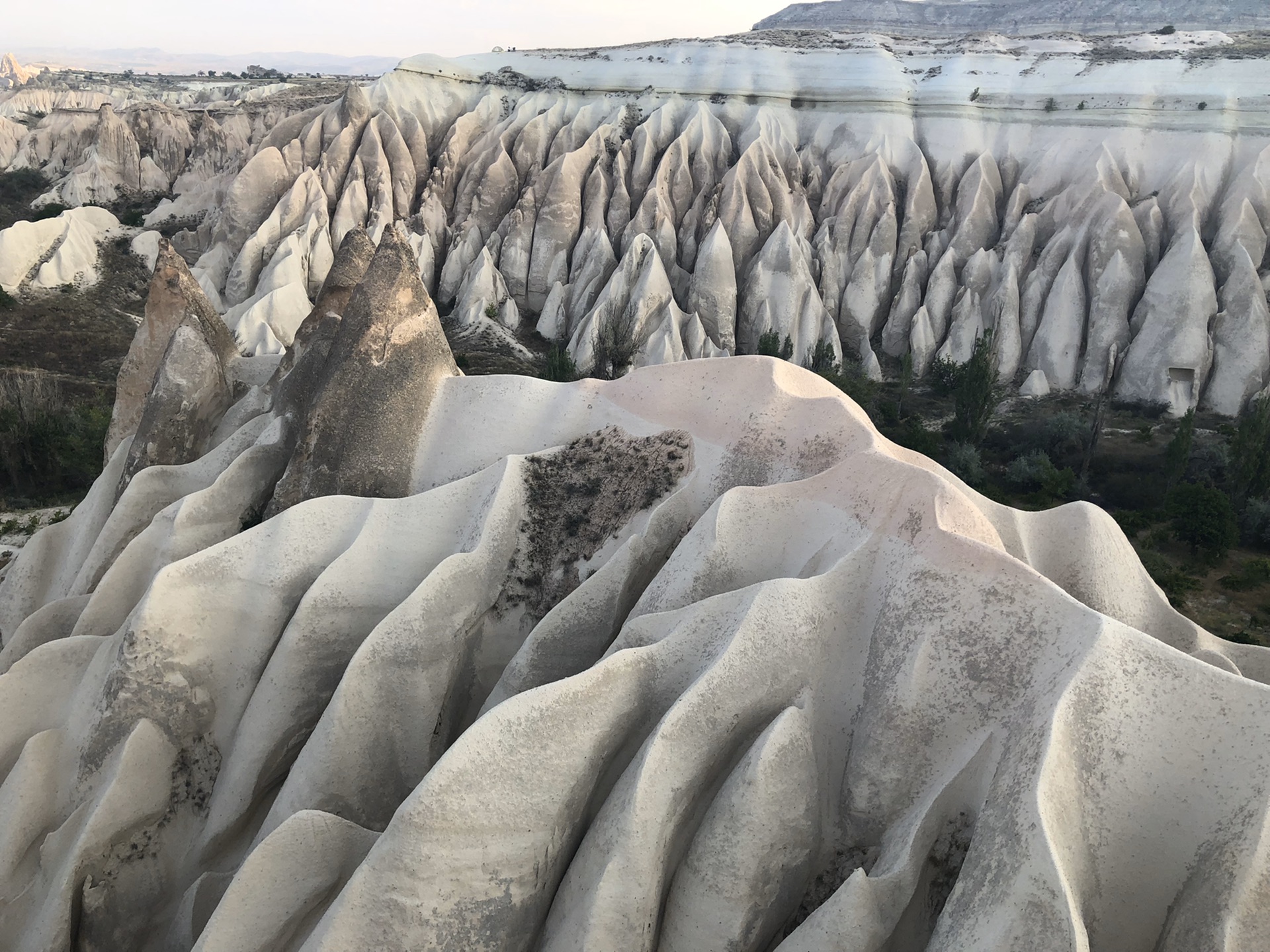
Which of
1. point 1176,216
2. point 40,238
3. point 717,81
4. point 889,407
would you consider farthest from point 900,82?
point 40,238

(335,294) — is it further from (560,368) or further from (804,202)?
(804,202)

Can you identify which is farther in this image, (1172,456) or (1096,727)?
(1172,456)

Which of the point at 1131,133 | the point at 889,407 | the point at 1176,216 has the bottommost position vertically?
the point at 889,407

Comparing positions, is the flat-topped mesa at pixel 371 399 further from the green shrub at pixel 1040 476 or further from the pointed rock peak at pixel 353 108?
the pointed rock peak at pixel 353 108

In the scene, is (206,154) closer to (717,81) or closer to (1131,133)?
(717,81)

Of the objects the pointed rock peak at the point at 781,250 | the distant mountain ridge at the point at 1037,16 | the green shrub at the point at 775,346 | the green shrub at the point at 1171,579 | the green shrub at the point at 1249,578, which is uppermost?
the distant mountain ridge at the point at 1037,16

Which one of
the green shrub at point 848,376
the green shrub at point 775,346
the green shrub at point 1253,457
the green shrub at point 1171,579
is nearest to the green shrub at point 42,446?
the green shrub at point 775,346

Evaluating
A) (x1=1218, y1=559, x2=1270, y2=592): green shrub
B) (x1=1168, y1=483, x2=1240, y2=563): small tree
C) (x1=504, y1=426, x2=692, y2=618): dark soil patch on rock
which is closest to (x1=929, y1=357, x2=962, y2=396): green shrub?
(x1=1168, y1=483, x2=1240, y2=563): small tree
